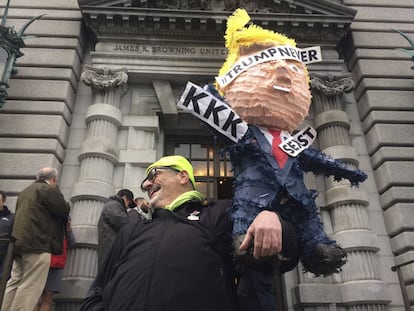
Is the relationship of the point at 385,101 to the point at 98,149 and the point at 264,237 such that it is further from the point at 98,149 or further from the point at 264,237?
the point at 264,237

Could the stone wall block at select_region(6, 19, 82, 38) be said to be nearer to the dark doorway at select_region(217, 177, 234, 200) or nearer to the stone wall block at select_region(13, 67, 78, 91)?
the stone wall block at select_region(13, 67, 78, 91)

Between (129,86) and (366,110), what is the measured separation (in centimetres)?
616

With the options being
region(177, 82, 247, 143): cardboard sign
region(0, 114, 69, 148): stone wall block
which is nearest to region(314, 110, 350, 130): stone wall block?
region(0, 114, 69, 148): stone wall block

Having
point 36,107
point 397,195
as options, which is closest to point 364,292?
point 397,195

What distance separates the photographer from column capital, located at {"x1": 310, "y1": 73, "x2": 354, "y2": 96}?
9.02 metres

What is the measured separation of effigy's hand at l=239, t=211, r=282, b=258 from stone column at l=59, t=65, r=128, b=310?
5702mm

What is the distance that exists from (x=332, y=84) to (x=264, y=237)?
320 inches

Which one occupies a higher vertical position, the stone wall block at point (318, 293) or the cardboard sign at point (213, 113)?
the cardboard sign at point (213, 113)

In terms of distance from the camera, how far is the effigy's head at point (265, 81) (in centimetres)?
257

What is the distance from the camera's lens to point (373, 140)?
8.73m

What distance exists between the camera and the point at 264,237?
6.18 ft

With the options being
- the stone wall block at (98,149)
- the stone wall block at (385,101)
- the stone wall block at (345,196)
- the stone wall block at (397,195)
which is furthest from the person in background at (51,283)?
the stone wall block at (385,101)

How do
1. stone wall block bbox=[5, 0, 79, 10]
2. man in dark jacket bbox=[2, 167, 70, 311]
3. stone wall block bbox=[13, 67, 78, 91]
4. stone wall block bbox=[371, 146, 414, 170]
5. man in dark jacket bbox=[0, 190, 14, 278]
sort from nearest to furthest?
man in dark jacket bbox=[2, 167, 70, 311] → man in dark jacket bbox=[0, 190, 14, 278] → stone wall block bbox=[371, 146, 414, 170] → stone wall block bbox=[13, 67, 78, 91] → stone wall block bbox=[5, 0, 79, 10]

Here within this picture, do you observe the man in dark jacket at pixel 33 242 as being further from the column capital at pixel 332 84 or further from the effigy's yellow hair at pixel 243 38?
the column capital at pixel 332 84
